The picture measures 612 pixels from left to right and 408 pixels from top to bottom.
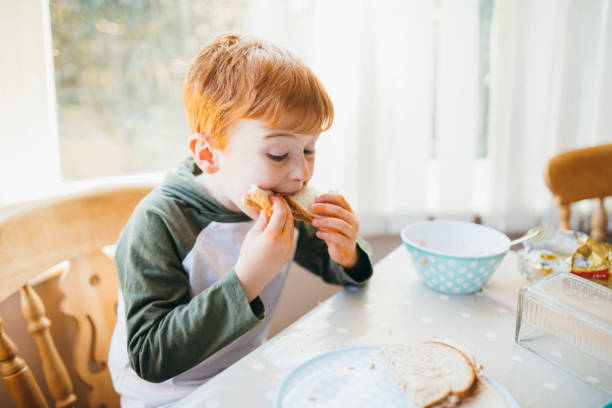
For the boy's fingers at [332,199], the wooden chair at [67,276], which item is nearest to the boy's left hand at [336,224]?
the boy's fingers at [332,199]

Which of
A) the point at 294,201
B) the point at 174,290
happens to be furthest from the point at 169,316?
the point at 294,201

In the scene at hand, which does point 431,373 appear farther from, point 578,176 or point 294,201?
point 578,176

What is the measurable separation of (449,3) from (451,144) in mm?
495

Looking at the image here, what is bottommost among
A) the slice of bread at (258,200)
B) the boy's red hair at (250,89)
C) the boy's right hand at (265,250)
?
the boy's right hand at (265,250)

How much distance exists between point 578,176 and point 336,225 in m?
0.84

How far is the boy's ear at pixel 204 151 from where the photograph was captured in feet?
2.70

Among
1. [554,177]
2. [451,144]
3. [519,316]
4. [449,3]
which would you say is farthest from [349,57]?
[519,316]

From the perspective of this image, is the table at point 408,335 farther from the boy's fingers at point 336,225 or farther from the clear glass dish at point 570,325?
the boy's fingers at point 336,225

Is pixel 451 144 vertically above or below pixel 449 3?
below

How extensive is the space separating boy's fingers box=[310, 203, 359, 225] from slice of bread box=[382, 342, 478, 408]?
0.93ft

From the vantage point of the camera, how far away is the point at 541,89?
165cm

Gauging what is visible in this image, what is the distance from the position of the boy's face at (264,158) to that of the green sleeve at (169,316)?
0.57ft

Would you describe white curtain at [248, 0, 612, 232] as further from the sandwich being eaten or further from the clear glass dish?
the clear glass dish

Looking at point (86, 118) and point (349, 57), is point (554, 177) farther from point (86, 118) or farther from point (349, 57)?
point (86, 118)
